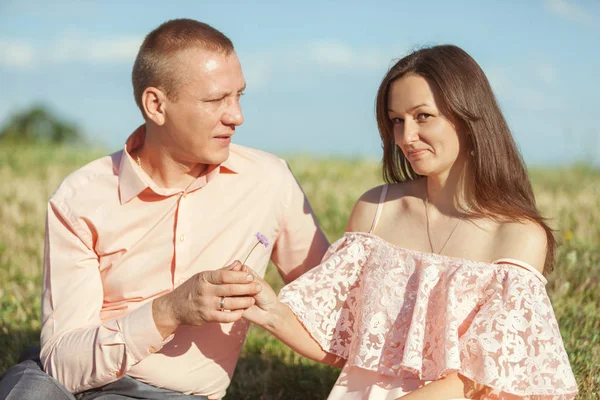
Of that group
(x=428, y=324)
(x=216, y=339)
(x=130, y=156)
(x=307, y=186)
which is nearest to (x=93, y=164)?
(x=130, y=156)

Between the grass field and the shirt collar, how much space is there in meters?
1.47

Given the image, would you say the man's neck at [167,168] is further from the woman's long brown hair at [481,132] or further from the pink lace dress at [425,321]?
the woman's long brown hair at [481,132]

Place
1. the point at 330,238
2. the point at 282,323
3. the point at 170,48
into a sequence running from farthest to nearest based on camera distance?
the point at 330,238 → the point at 170,48 → the point at 282,323

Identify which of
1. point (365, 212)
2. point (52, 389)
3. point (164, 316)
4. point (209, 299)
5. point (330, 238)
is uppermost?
point (365, 212)

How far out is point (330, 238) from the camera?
729 cm

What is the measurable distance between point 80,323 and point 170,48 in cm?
148

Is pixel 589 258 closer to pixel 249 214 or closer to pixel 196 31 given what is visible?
pixel 249 214

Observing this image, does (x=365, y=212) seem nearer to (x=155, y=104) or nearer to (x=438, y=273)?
(x=438, y=273)

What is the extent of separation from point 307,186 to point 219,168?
532cm

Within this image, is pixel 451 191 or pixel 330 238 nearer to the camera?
pixel 451 191

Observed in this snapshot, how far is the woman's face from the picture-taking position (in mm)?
3705

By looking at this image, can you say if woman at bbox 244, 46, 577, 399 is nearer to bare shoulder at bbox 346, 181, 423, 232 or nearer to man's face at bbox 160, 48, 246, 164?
bare shoulder at bbox 346, 181, 423, 232

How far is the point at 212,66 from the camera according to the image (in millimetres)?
3973

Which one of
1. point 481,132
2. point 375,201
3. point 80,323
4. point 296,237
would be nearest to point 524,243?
point 481,132
